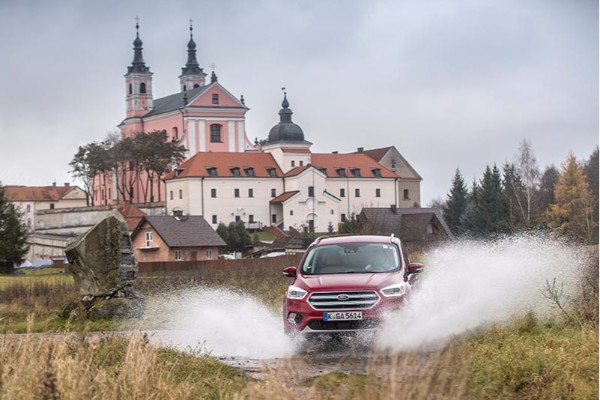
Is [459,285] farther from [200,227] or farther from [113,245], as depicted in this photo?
[200,227]

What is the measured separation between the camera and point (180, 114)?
518 ft

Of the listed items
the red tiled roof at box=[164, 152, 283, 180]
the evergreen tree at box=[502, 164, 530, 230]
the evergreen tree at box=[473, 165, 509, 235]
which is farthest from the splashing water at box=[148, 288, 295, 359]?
the red tiled roof at box=[164, 152, 283, 180]

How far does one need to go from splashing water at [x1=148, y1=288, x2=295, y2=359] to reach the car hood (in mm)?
1026

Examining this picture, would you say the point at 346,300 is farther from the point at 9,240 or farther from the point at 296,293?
the point at 9,240

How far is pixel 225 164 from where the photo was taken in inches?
5817

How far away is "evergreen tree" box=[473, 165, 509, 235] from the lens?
10194 centimetres

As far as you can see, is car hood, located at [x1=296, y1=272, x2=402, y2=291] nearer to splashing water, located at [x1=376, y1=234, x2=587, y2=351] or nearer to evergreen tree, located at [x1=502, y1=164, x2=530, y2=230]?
splashing water, located at [x1=376, y1=234, x2=587, y2=351]

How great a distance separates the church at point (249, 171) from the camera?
144 metres

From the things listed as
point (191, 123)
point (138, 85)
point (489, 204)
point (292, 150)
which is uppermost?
point (138, 85)

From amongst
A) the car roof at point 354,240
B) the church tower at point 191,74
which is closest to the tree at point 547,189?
the church tower at point 191,74

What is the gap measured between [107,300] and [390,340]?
1288 cm

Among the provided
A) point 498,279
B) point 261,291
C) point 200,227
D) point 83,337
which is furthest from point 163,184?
point 83,337

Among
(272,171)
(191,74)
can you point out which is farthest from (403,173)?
(191,74)

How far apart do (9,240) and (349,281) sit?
7730cm
